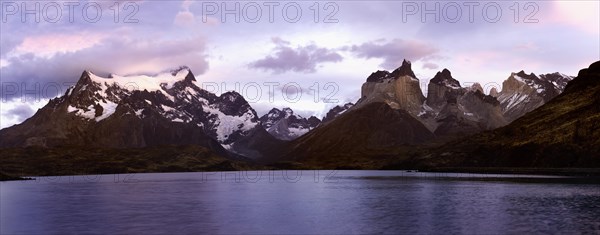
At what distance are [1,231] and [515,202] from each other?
84.8 metres

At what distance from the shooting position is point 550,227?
75125 millimetres

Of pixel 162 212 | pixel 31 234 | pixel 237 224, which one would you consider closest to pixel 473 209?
pixel 237 224

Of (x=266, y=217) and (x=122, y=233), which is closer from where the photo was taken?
(x=122, y=233)

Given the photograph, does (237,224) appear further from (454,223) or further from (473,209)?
(473,209)

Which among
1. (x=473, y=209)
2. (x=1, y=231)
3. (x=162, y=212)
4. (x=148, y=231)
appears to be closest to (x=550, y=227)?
(x=473, y=209)

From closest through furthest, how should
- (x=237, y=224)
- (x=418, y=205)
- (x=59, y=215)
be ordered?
(x=237, y=224)
(x=59, y=215)
(x=418, y=205)

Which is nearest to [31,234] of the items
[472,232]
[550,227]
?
[472,232]

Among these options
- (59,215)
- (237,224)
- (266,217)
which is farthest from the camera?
(59,215)

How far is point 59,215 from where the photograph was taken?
4043 inches

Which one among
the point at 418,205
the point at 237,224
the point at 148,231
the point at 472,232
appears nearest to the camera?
the point at 472,232

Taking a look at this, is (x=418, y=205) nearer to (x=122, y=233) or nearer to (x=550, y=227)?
(x=550, y=227)

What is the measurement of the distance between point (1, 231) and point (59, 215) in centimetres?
1996

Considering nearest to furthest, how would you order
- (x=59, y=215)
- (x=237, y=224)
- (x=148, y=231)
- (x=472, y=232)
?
(x=472, y=232), (x=148, y=231), (x=237, y=224), (x=59, y=215)

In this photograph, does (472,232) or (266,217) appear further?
(266,217)
